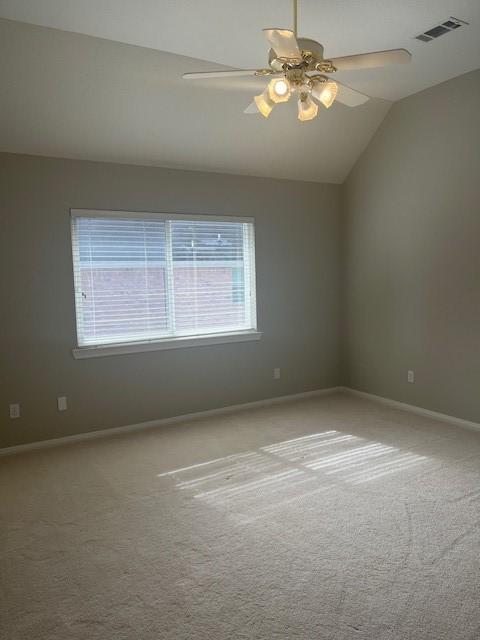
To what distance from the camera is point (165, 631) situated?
191 centimetres

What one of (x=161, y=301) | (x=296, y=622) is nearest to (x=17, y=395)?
(x=161, y=301)

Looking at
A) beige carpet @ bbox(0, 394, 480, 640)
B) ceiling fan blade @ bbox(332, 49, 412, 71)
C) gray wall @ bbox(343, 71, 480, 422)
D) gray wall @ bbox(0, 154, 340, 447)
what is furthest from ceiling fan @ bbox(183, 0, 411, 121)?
beige carpet @ bbox(0, 394, 480, 640)

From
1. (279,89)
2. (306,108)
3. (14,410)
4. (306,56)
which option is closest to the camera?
(306,56)

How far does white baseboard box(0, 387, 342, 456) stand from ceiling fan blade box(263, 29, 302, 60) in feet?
10.9

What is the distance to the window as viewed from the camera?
4160 mm

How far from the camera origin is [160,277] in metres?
4.49

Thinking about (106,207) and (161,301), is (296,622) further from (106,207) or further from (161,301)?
(106,207)

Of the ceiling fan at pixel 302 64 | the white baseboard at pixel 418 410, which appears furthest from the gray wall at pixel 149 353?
the ceiling fan at pixel 302 64

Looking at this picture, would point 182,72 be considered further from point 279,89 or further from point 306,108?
point 279,89

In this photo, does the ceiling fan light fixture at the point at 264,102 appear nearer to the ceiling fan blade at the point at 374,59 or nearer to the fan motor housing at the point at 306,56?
the fan motor housing at the point at 306,56

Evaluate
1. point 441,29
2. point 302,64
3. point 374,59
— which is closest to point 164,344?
point 302,64

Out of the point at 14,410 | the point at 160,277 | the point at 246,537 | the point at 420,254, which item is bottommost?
the point at 246,537

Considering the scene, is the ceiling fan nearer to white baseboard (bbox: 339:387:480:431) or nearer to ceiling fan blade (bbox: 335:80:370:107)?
ceiling fan blade (bbox: 335:80:370:107)

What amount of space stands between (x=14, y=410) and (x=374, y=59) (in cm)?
356
